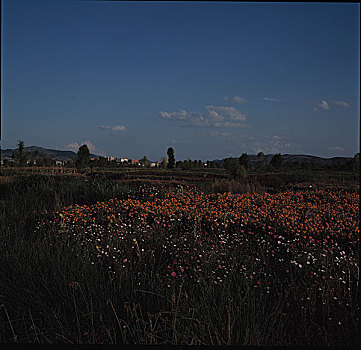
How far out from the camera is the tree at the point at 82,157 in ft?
24.2

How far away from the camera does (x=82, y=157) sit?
7828mm

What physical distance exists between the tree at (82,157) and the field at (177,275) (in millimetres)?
1031

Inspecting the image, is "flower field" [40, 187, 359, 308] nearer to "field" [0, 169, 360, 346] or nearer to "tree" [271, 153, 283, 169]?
"field" [0, 169, 360, 346]

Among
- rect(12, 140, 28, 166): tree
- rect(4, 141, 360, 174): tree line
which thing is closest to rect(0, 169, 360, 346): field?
rect(4, 141, 360, 174): tree line

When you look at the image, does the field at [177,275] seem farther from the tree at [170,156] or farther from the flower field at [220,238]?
the tree at [170,156]

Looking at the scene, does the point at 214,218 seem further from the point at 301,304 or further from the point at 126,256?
the point at 301,304

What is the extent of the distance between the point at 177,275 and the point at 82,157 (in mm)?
5623

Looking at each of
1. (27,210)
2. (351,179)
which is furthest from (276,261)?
(351,179)

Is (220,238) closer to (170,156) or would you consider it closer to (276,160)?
(170,156)

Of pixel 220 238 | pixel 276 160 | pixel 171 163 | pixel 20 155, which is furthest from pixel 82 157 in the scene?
pixel 276 160

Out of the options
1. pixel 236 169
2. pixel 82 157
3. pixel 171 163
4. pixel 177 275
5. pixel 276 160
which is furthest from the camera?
pixel 276 160

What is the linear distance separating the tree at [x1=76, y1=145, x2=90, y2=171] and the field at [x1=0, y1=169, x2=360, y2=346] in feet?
3.38

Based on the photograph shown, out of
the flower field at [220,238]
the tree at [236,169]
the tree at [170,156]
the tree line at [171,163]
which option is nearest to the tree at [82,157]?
the tree line at [171,163]

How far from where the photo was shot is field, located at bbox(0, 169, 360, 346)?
6.84 ft
